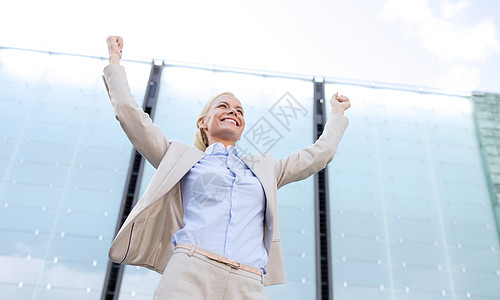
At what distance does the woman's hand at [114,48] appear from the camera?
47.8 inches

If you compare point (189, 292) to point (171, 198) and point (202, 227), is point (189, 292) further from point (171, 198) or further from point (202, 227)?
point (171, 198)

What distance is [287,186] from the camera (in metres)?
4.80

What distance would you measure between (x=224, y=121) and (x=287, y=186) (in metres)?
3.48

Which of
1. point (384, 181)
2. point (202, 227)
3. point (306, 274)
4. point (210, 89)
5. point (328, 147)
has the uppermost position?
point (210, 89)

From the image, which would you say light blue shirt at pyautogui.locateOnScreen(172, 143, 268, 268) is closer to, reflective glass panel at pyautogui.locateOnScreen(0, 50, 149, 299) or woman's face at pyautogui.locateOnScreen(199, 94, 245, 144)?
woman's face at pyautogui.locateOnScreen(199, 94, 245, 144)

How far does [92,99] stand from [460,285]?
14.9 feet

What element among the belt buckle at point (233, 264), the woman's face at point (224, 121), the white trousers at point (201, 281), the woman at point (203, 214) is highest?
the woman's face at point (224, 121)

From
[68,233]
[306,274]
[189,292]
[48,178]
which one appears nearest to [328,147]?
[189,292]

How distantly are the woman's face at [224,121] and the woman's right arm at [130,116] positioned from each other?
197 millimetres

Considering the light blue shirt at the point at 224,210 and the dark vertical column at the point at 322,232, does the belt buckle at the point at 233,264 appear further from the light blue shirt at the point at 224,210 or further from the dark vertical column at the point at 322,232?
the dark vertical column at the point at 322,232

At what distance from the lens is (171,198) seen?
1.18m

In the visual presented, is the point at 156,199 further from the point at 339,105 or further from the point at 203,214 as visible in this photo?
the point at 339,105

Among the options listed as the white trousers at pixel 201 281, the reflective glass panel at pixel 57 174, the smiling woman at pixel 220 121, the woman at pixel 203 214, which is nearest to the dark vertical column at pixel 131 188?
the reflective glass panel at pixel 57 174

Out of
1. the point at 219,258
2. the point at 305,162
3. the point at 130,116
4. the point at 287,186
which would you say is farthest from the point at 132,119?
the point at 287,186
